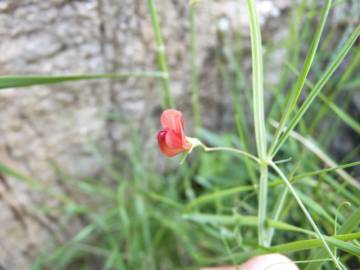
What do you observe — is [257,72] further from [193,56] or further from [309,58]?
[193,56]

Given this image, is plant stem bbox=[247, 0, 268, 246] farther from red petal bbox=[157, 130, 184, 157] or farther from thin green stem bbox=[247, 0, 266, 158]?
red petal bbox=[157, 130, 184, 157]

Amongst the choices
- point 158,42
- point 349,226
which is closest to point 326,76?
point 349,226

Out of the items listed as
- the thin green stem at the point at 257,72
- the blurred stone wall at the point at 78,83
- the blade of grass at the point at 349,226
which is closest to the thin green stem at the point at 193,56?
the blurred stone wall at the point at 78,83

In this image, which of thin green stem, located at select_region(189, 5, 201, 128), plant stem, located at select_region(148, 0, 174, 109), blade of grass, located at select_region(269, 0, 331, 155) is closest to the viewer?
blade of grass, located at select_region(269, 0, 331, 155)

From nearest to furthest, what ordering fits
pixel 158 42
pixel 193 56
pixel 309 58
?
pixel 309 58 → pixel 158 42 → pixel 193 56

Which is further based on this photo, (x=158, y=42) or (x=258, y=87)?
(x=158, y=42)

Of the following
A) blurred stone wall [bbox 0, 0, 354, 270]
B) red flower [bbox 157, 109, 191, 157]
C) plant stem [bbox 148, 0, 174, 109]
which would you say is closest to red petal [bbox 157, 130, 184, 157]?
red flower [bbox 157, 109, 191, 157]

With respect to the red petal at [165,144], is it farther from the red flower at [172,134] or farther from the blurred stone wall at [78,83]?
the blurred stone wall at [78,83]

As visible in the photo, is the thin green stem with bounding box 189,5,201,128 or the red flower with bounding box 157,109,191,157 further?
the thin green stem with bounding box 189,5,201,128
